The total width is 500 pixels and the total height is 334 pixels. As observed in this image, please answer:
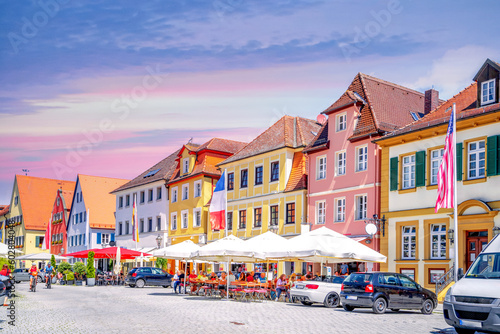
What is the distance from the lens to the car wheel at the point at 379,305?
68.9ft

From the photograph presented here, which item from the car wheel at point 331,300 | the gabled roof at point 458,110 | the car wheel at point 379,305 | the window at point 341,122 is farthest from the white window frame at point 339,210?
the car wheel at point 379,305

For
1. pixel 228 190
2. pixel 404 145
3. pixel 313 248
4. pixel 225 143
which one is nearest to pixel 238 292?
pixel 313 248

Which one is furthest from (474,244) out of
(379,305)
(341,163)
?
(341,163)

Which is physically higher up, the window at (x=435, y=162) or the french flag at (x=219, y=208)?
the window at (x=435, y=162)

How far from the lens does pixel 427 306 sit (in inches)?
877

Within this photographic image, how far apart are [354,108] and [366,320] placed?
66.4 ft

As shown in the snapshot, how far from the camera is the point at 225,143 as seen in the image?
57.6 metres

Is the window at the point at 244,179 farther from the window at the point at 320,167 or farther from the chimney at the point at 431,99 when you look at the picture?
the chimney at the point at 431,99

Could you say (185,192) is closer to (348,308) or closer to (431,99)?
(431,99)

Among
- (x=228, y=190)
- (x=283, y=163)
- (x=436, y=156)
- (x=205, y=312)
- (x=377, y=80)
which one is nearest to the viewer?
(x=205, y=312)

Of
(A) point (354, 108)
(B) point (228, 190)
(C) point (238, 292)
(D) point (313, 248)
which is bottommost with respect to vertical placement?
(C) point (238, 292)

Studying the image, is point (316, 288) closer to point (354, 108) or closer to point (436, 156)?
point (436, 156)

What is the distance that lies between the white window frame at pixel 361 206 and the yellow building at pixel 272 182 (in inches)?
218

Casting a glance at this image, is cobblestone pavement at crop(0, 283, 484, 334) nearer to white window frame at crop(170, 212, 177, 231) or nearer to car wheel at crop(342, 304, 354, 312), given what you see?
car wheel at crop(342, 304, 354, 312)
